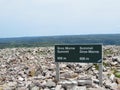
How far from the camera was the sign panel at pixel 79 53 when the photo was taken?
1559 cm

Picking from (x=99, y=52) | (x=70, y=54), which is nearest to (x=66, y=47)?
(x=70, y=54)

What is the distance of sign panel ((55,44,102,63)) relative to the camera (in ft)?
51.1

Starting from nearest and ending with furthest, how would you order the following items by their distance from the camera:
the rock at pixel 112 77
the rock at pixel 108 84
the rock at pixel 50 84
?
1. the rock at pixel 50 84
2. the rock at pixel 108 84
3. the rock at pixel 112 77

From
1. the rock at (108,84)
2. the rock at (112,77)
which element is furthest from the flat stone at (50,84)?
the rock at (112,77)

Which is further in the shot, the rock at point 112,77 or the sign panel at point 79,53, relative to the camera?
the rock at point 112,77

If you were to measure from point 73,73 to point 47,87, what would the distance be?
8.27 ft

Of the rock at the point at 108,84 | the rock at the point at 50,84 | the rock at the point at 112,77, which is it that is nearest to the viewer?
the rock at the point at 50,84

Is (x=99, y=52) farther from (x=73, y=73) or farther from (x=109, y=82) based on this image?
(x=73, y=73)

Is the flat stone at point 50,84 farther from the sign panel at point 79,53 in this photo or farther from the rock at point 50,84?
the sign panel at point 79,53

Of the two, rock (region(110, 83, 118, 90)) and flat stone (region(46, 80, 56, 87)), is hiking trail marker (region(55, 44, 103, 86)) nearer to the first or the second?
rock (region(110, 83, 118, 90))

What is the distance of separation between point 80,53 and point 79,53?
4cm

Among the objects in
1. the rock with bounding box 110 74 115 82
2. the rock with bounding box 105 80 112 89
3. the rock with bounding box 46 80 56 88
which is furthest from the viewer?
the rock with bounding box 110 74 115 82

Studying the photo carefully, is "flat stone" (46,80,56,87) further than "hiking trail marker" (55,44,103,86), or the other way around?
"hiking trail marker" (55,44,103,86)

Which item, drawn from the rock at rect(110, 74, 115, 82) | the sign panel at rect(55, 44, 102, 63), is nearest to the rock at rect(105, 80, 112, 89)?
the rock at rect(110, 74, 115, 82)
